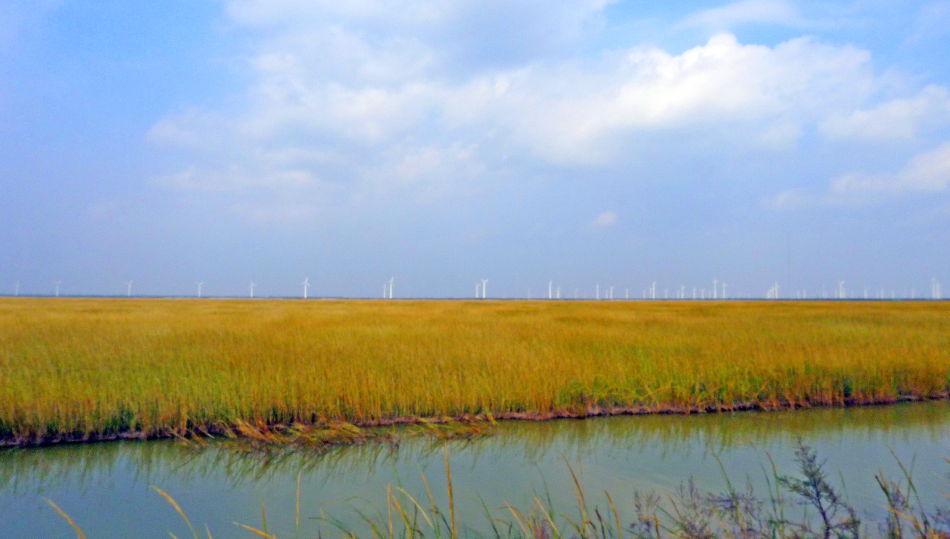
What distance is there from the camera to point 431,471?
18.6 ft

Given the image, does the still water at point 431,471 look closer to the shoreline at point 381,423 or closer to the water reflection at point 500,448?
the water reflection at point 500,448

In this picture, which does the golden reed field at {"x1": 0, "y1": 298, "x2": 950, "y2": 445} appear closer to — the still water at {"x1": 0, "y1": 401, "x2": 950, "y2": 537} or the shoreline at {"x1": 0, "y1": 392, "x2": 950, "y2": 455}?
the shoreline at {"x1": 0, "y1": 392, "x2": 950, "y2": 455}

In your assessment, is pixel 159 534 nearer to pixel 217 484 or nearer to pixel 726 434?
pixel 217 484

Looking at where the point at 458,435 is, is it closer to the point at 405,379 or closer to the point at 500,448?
the point at 500,448

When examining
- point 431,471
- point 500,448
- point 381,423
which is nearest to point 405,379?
point 381,423

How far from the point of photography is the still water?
15.2 feet

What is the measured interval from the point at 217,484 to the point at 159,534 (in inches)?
41.1

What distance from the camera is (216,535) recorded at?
4.23m

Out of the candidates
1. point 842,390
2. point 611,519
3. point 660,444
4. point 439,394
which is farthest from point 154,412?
point 842,390

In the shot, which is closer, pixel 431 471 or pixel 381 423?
pixel 431 471

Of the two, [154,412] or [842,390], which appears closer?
[154,412]

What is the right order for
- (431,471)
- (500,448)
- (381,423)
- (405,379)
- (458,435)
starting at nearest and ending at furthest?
(431,471), (500,448), (458,435), (381,423), (405,379)

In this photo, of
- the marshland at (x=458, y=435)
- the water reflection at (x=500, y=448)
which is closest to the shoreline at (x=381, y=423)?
the marshland at (x=458, y=435)

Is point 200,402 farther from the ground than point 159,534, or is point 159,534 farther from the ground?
point 200,402
